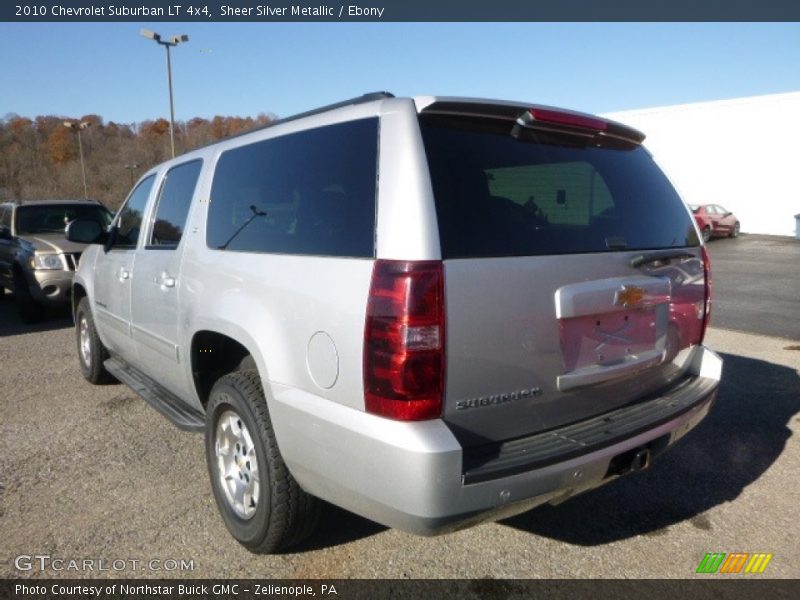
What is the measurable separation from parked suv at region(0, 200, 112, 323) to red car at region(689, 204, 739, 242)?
25154 mm

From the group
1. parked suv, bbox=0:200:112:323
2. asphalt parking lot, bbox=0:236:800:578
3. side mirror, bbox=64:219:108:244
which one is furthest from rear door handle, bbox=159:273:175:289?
parked suv, bbox=0:200:112:323

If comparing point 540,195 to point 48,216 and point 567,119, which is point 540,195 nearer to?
point 567,119

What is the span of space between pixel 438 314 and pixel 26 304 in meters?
8.49

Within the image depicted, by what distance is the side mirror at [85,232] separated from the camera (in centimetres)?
471

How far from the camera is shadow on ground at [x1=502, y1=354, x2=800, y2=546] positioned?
3.06m

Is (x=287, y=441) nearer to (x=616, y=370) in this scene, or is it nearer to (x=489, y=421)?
(x=489, y=421)

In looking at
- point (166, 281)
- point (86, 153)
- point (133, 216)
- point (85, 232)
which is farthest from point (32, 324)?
point (86, 153)

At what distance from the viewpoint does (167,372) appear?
3.75 metres

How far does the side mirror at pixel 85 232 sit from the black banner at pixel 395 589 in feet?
9.31

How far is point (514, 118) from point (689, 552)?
2.14 metres

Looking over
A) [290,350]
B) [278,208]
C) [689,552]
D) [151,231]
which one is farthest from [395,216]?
[151,231]

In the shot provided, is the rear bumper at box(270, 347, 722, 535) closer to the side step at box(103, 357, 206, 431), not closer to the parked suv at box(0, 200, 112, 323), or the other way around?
the side step at box(103, 357, 206, 431)

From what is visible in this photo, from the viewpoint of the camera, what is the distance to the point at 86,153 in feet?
201

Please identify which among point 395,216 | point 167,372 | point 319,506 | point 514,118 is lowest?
point 319,506
